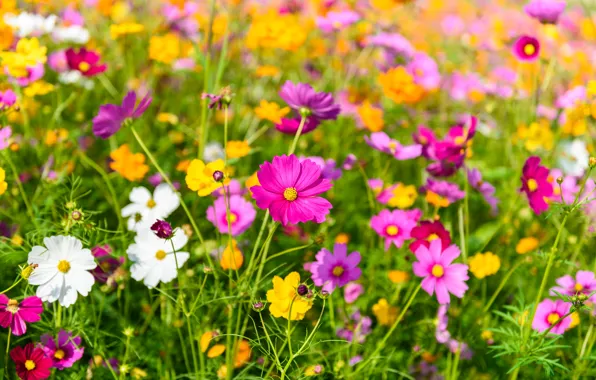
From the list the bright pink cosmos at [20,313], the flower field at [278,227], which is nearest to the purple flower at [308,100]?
the flower field at [278,227]

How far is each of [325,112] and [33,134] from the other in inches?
45.4

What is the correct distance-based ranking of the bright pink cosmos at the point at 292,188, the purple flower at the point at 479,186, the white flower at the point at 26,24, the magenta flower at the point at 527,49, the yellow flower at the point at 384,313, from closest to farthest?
the bright pink cosmos at the point at 292,188 < the yellow flower at the point at 384,313 < the purple flower at the point at 479,186 < the magenta flower at the point at 527,49 < the white flower at the point at 26,24

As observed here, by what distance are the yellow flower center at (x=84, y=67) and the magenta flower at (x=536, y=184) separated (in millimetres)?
1141

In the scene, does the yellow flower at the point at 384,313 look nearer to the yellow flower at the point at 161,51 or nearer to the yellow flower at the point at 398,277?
the yellow flower at the point at 398,277

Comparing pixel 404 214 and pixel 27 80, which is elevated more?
pixel 27 80

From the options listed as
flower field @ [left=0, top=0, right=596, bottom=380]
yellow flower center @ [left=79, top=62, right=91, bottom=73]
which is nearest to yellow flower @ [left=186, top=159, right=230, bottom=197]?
flower field @ [left=0, top=0, right=596, bottom=380]

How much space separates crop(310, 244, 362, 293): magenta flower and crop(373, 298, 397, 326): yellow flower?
181mm

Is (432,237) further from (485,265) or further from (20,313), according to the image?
(20,313)

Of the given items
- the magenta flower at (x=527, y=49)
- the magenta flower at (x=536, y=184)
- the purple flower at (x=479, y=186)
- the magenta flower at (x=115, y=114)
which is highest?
the magenta flower at (x=527, y=49)

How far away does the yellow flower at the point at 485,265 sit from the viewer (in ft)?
4.38

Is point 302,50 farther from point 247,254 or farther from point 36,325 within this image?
point 36,325

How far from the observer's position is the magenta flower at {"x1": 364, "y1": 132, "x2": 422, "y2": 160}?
1.39m

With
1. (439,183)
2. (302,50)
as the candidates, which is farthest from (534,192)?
(302,50)

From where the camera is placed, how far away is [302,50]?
2.98 m
